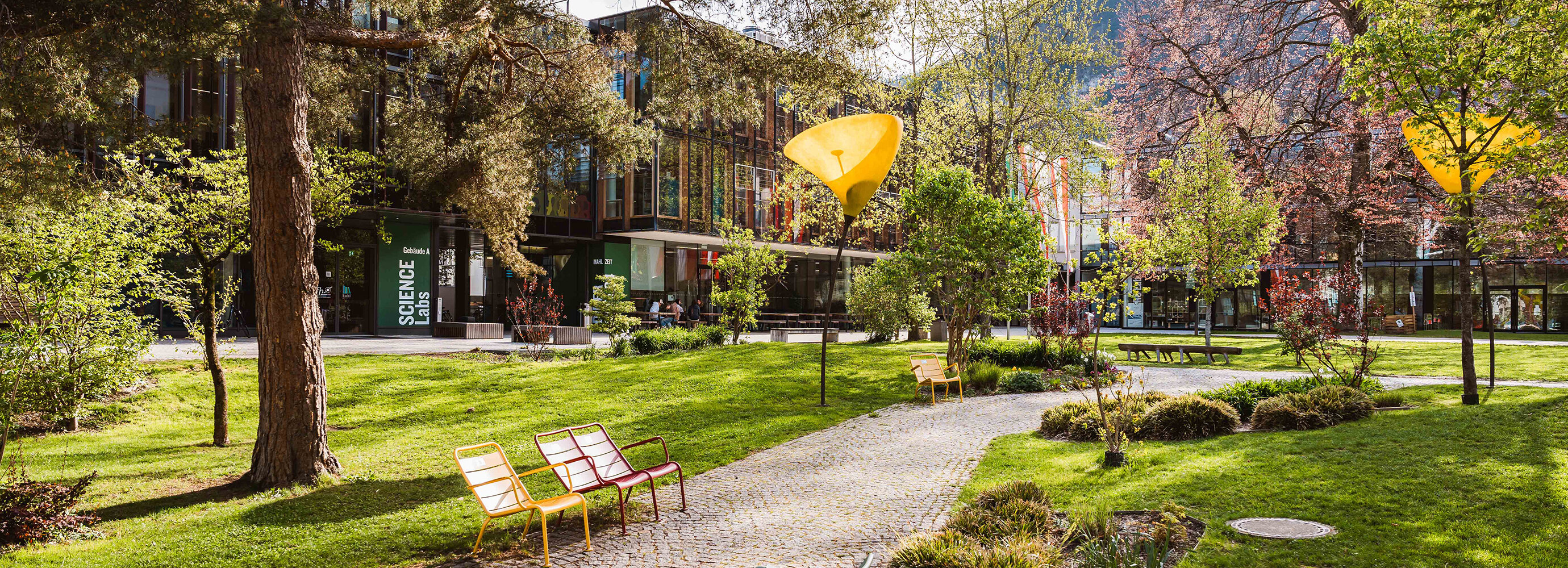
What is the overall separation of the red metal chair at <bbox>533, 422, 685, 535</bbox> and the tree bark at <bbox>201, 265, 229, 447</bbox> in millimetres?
5700

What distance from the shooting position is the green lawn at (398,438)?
20.7 ft

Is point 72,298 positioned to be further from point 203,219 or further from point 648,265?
point 648,265

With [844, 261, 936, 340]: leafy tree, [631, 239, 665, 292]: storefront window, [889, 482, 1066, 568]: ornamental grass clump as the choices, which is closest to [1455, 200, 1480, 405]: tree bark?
[889, 482, 1066, 568]: ornamental grass clump

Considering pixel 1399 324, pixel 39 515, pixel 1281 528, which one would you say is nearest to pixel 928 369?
pixel 1281 528

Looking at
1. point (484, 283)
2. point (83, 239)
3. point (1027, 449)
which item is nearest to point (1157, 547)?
point (1027, 449)

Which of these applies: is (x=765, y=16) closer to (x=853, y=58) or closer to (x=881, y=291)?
(x=853, y=58)

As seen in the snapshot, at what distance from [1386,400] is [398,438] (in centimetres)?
1290

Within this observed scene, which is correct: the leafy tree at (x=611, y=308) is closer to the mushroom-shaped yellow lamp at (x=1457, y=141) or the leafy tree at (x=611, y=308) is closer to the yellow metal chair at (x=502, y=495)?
the yellow metal chair at (x=502, y=495)

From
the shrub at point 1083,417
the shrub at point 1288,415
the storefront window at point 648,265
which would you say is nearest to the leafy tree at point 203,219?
the shrub at point 1083,417

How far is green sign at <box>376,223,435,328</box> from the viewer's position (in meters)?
27.7

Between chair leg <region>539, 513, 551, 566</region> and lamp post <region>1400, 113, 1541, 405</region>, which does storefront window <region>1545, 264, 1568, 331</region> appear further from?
chair leg <region>539, 513, 551, 566</region>

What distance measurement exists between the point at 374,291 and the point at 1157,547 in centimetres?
2692

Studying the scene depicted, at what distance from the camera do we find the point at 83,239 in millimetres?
8281

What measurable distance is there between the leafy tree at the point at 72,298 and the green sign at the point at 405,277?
18.3 metres
